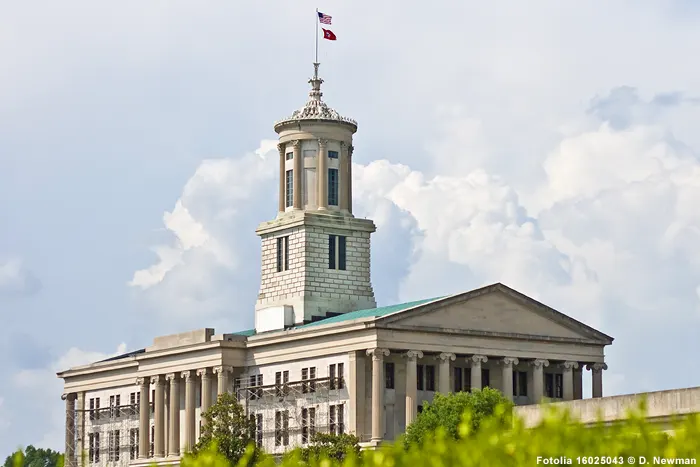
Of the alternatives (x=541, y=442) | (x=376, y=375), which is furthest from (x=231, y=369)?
(x=541, y=442)

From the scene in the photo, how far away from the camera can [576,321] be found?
5374 inches

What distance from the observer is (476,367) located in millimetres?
131250

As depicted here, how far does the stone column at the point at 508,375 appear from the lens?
5197 inches

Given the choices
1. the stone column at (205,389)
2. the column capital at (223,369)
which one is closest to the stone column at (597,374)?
the column capital at (223,369)

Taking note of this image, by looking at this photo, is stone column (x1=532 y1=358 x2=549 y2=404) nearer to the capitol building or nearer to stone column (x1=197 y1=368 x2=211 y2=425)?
the capitol building

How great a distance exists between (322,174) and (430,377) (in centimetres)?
2146

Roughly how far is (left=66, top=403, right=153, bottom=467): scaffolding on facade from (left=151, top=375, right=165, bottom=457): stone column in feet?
11.6

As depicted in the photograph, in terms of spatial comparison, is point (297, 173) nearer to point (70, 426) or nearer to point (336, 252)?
point (336, 252)

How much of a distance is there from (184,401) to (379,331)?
26.5 metres

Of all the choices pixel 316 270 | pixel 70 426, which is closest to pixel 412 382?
pixel 316 270

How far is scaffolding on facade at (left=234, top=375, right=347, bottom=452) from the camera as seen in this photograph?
130875 millimetres

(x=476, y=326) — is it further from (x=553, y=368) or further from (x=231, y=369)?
(x=231, y=369)

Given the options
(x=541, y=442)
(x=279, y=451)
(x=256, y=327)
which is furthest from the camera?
(x=256, y=327)

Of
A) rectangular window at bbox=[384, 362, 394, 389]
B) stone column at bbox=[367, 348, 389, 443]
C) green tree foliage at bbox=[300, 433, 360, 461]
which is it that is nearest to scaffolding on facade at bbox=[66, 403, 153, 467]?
rectangular window at bbox=[384, 362, 394, 389]
